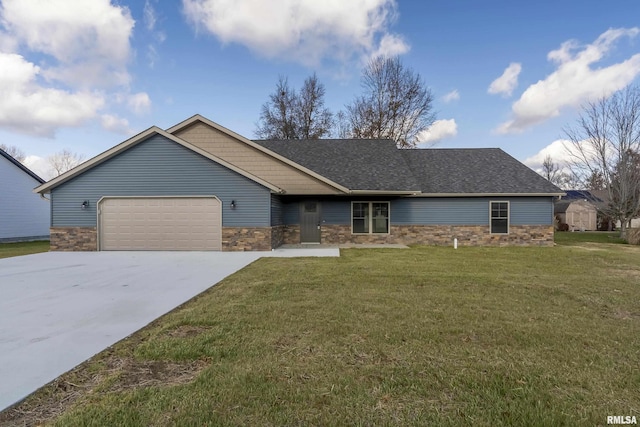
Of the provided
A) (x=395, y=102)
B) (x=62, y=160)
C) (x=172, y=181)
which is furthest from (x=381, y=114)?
(x=62, y=160)

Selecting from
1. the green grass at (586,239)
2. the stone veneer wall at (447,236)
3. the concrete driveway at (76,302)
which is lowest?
the green grass at (586,239)

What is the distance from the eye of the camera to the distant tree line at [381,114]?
28047mm

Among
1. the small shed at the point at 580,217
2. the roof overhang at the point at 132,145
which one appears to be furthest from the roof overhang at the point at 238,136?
the small shed at the point at 580,217

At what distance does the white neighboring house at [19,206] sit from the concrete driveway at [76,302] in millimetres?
12004

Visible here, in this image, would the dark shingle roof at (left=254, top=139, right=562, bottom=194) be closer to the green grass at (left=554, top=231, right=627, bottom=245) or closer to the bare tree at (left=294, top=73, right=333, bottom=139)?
the green grass at (left=554, top=231, right=627, bottom=245)

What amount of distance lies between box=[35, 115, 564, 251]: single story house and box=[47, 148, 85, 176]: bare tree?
38.9 m

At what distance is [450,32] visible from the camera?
1600 cm

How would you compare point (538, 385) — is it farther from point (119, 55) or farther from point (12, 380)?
point (119, 55)

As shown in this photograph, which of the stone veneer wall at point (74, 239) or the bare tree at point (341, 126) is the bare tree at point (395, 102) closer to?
the bare tree at point (341, 126)

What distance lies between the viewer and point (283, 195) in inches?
604

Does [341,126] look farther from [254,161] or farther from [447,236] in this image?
[447,236]

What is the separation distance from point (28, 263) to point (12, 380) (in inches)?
378

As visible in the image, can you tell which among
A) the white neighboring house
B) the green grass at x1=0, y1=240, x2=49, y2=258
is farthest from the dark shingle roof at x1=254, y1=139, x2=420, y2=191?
the white neighboring house

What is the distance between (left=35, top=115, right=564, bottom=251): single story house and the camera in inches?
524
